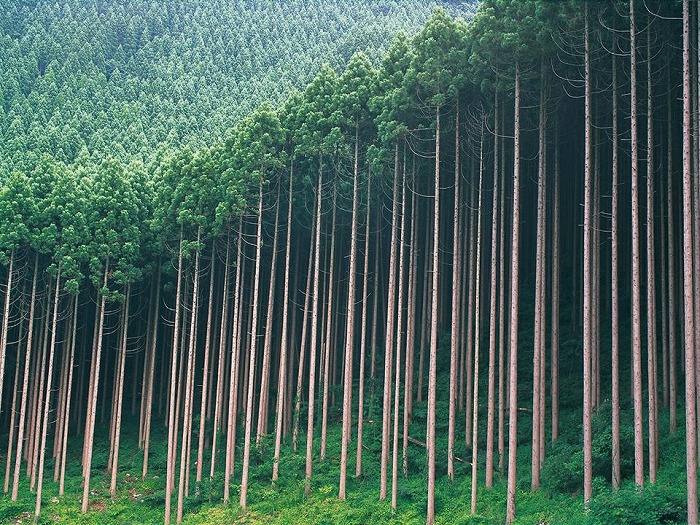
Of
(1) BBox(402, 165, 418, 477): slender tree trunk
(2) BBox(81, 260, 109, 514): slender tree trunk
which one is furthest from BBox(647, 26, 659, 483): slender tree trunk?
(2) BBox(81, 260, 109, 514): slender tree trunk

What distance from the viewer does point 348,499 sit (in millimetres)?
23297

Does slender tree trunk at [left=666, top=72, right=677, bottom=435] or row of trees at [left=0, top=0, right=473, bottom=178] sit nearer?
slender tree trunk at [left=666, top=72, right=677, bottom=435]

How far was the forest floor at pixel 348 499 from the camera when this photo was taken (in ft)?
53.9

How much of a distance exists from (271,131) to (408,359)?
31.9 feet

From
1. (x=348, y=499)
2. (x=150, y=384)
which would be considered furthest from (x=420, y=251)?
(x=150, y=384)

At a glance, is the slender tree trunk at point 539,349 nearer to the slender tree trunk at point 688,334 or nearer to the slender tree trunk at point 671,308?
the slender tree trunk at point 671,308

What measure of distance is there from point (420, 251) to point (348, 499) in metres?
11.8

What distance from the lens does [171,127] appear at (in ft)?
172

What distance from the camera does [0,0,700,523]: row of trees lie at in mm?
20031

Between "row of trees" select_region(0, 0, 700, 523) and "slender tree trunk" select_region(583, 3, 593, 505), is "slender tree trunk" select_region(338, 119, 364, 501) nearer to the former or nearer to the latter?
"row of trees" select_region(0, 0, 700, 523)

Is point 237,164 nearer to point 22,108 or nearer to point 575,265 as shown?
point 575,265

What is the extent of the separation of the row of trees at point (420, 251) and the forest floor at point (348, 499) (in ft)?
1.34

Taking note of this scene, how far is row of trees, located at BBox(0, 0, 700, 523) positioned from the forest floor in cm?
41

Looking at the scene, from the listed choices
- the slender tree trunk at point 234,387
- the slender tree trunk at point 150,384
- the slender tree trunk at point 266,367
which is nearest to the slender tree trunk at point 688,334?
the slender tree trunk at point 234,387
